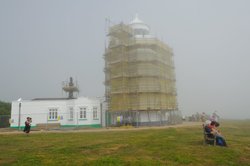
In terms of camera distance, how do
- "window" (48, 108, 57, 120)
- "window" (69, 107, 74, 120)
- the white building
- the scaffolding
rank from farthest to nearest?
"window" (48, 108, 57, 120) < the scaffolding < "window" (69, 107, 74, 120) < the white building

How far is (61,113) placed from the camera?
127 ft

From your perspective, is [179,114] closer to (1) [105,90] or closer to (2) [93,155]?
(1) [105,90]

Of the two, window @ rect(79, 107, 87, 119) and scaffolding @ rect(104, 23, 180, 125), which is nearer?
window @ rect(79, 107, 87, 119)

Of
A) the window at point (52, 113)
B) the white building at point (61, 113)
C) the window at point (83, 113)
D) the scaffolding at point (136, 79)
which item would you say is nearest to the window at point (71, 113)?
the white building at point (61, 113)

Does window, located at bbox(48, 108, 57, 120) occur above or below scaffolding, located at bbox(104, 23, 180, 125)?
below

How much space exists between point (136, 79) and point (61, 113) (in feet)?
44.0

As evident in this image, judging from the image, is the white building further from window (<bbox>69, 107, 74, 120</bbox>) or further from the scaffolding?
the scaffolding

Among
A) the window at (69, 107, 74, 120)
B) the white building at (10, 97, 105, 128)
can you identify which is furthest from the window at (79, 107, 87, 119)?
the window at (69, 107, 74, 120)

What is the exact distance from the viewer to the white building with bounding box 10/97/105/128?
37394 millimetres

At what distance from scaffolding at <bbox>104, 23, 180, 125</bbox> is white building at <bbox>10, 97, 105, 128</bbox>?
9.91 ft

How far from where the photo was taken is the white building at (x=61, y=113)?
A: 37394 mm

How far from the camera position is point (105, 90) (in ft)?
139

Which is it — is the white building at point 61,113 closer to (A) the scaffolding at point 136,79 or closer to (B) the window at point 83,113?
(B) the window at point 83,113

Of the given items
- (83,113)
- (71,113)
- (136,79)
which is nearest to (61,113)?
(71,113)
